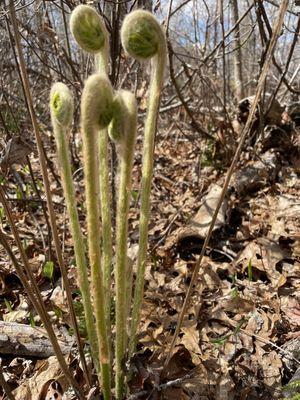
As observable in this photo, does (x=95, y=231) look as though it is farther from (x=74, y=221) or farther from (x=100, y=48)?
(x=100, y=48)

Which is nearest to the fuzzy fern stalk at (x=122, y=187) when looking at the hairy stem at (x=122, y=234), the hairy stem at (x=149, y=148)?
the hairy stem at (x=122, y=234)

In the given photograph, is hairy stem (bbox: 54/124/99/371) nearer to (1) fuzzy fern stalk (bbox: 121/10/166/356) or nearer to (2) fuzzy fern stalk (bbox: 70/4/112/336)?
(2) fuzzy fern stalk (bbox: 70/4/112/336)

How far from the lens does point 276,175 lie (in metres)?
3.37

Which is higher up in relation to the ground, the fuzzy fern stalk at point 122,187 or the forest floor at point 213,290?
the fuzzy fern stalk at point 122,187

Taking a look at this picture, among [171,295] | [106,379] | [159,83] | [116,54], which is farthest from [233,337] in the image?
[116,54]

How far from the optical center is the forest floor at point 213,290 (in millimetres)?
1586

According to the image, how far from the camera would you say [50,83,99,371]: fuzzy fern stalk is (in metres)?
1.06

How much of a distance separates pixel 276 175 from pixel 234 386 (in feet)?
7.03

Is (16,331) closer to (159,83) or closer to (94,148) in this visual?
(94,148)

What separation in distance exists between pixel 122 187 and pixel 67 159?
176 mm

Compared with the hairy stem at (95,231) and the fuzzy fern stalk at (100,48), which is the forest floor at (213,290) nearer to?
the hairy stem at (95,231)

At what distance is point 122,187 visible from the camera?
3.64ft

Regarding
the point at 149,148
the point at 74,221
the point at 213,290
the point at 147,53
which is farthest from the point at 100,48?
the point at 213,290

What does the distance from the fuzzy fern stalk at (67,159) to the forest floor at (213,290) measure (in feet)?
0.99
